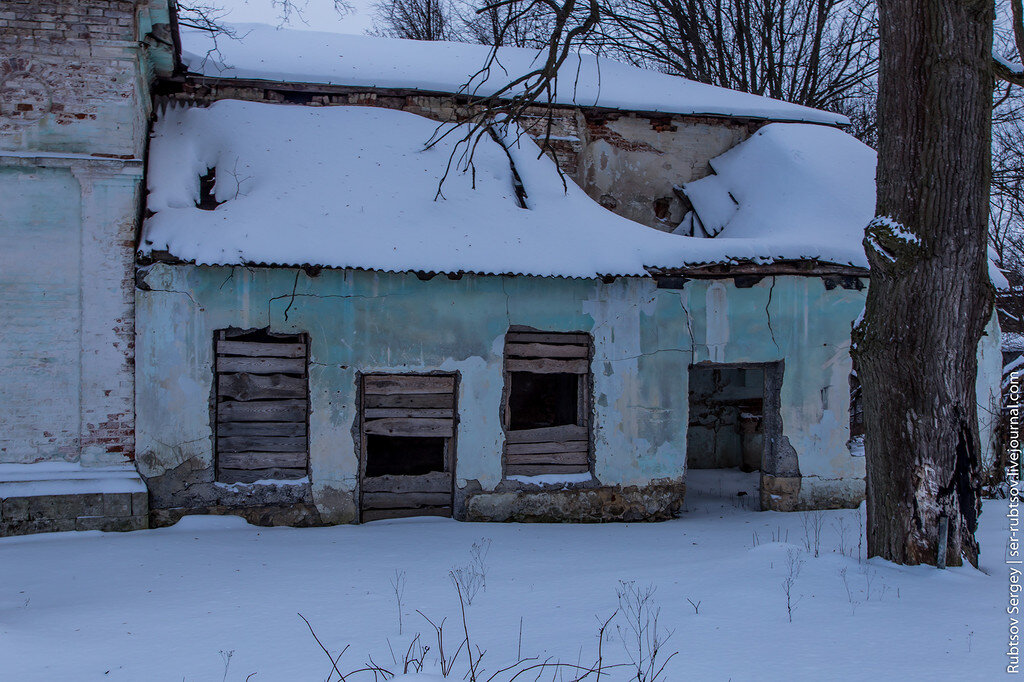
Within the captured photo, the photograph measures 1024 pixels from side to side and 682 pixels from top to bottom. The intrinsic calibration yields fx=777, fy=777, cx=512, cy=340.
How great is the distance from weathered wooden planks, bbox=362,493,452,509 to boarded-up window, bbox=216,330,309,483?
2.60 feet

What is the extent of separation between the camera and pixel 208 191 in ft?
27.9

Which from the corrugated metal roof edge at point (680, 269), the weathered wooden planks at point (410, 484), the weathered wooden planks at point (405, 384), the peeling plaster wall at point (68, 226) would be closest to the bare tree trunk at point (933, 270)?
the corrugated metal roof edge at point (680, 269)

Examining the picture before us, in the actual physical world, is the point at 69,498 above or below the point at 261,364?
below

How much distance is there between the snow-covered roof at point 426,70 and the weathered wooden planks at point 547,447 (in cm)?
421

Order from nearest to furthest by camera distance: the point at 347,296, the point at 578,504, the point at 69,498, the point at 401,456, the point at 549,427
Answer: the point at 69,498 → the point at 347,296 → the point at 578,504 → the point at 549,427 → the point at 401,456

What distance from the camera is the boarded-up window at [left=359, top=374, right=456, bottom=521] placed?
8359 millimetres

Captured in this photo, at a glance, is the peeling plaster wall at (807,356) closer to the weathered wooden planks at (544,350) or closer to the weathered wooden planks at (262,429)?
the weathered wooden planks at (544,350)

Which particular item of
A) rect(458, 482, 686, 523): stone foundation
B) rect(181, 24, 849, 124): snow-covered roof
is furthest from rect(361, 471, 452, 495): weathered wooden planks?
rect(181, 24, 849, 124): snow-covered roof

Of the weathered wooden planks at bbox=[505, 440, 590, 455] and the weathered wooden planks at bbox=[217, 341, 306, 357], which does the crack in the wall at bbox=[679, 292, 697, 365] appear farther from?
the weathered wooden planks at bbox=[217, 341, 306, 357]

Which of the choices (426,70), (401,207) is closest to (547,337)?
(401,207)

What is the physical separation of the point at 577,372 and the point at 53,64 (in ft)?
20.2

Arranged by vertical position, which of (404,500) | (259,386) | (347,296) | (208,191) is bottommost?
(404,500)

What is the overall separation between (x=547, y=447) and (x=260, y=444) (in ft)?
10.2

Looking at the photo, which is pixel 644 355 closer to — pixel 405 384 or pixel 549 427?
pixel 549 427
